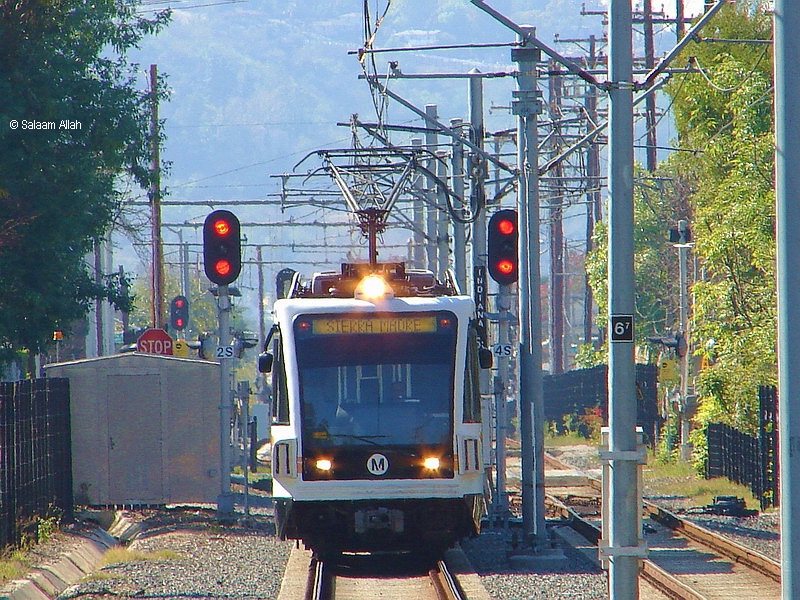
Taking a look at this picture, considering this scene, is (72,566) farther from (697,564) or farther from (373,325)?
(697,564)

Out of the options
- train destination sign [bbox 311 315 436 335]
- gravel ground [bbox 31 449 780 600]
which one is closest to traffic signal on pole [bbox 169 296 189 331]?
gravel ground [bbox 31 449 780 600]

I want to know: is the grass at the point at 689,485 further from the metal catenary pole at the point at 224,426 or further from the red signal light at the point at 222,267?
the red signal light at the point at 222,267

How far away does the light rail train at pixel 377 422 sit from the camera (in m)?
→ 15.2

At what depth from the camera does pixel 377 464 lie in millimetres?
15141

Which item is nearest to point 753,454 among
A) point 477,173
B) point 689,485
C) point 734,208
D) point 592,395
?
point 689,485

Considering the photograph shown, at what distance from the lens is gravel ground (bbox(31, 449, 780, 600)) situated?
14.6 m

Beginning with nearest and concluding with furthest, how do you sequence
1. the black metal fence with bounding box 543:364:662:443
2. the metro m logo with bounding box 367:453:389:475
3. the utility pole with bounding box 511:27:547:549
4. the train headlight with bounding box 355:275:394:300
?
the metro m logo with bounding box 367:453:389:475
the train headlight with bounding box 355:275:394:300
the utility pole with bounding box 511:27:547:549
the black metal fence with bounding box 543:364:662:443

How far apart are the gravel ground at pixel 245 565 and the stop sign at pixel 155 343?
585cm

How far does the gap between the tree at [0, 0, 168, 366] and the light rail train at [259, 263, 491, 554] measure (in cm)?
890

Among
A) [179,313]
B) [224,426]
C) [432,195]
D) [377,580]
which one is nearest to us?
[377,580]

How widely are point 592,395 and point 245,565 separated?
36.7m

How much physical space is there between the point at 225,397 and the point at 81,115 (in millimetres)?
6197

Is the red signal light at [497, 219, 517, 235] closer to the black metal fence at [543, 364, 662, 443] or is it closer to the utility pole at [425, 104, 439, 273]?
the utility pole at [425, 104, 439, 273]

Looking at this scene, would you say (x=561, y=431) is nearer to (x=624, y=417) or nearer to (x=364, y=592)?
(x=364, y=592)
